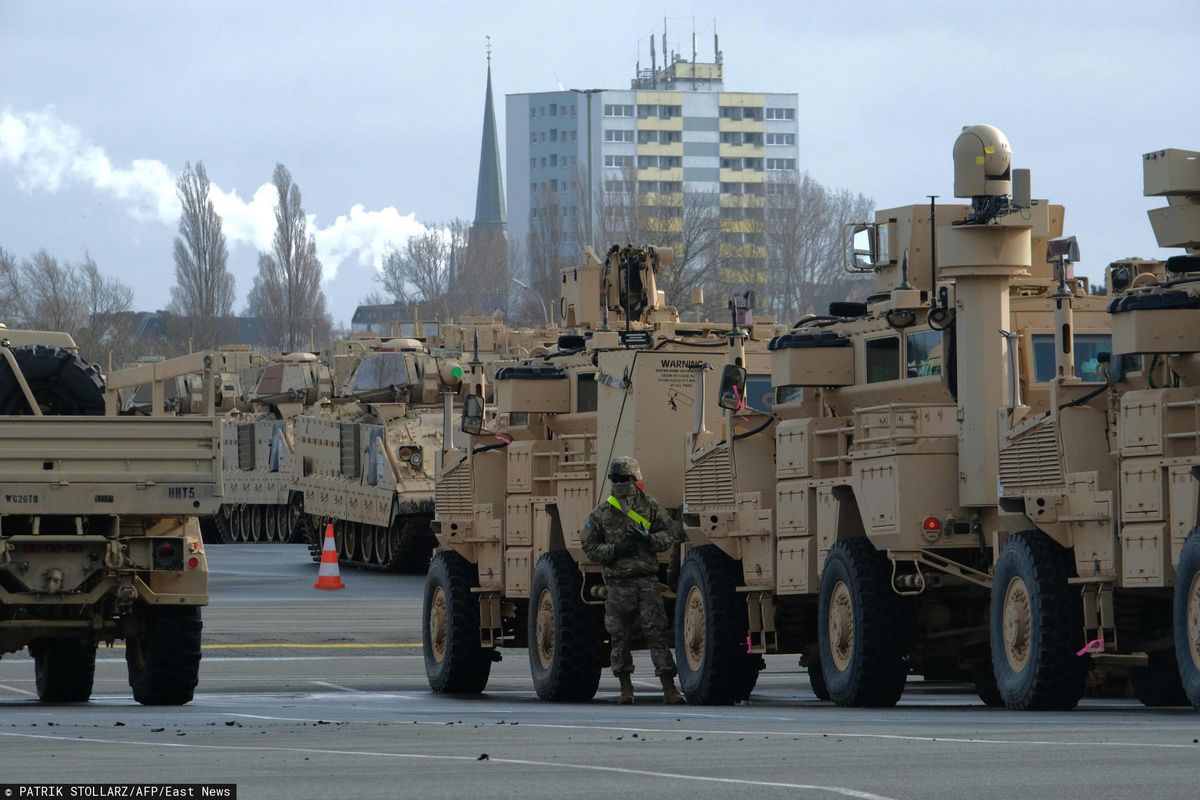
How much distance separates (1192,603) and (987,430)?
8.04ft

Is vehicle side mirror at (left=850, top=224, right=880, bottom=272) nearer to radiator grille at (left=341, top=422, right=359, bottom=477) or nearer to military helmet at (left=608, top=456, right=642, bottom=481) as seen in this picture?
military helmet at (left=608, top=456, right=642, bottom=481)

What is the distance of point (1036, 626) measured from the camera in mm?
13336

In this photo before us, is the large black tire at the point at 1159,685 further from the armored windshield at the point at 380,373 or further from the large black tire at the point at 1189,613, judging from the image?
the armored windshield at the point at 380,373

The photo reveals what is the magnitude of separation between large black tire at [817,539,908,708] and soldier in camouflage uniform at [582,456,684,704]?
1.56 metres

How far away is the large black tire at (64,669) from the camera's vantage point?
16.8m

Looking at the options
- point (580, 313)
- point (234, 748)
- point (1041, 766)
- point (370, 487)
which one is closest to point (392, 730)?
point (234, 748)

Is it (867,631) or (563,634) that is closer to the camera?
(867,631)

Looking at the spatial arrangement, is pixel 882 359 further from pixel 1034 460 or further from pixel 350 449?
pixel 350 449

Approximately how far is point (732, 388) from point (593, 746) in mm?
5294

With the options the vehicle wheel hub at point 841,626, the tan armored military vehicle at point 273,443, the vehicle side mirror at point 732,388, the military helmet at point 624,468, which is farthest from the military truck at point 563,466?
the tan armored military vehicle at point 273,443

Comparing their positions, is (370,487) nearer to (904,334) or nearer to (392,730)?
(904,334)

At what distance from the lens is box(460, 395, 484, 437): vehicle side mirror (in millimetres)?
18950

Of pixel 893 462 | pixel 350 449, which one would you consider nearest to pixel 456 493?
pixel 893 462

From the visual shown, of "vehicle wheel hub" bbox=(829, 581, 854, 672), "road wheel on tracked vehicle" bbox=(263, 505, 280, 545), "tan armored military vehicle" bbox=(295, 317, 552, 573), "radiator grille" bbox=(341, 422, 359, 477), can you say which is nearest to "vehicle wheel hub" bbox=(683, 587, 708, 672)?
"vehicle wheel hub" bbox=(829, 581, 854, 672)
